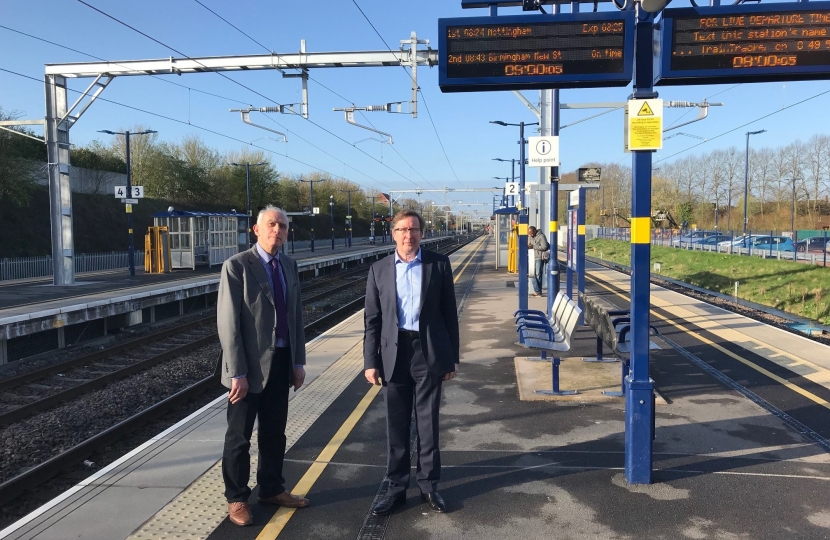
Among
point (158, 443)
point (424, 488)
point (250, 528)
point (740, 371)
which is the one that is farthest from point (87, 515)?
point (740, 371)

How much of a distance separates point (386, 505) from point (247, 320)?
4.64ft

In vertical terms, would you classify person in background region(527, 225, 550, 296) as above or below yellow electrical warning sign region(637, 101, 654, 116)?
below

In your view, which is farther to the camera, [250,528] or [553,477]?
[553,477]

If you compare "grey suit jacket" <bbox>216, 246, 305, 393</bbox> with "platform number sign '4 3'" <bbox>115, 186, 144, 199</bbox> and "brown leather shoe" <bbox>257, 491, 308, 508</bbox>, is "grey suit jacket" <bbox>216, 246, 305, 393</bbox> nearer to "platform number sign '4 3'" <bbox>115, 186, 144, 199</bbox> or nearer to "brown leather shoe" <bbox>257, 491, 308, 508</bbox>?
"brown leather shoe" <bbox>257, 491, 308, 508</bbox>

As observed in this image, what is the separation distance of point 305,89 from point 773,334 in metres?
11.0

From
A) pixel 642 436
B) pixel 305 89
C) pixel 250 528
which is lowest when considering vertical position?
pixel 250 528

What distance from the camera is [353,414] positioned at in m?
6.27

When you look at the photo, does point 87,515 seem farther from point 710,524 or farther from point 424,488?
point 710,524

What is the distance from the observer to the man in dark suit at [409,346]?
4.14 meters

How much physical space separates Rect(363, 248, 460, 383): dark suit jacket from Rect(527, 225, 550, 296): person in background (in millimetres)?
11830

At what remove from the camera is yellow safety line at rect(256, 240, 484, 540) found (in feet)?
Answer: 12.9

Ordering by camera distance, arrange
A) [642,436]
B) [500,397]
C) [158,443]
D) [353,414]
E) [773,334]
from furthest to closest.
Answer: [773,334] → [500,397] → [353,414] → [158,443] → [642,436]

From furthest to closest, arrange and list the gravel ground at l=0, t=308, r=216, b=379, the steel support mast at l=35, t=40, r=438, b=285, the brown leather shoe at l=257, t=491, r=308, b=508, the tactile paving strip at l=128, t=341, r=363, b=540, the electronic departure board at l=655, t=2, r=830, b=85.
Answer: the steel support mast at l=35, t=40, r=438, b=285
the gravel ground at l=0, t=308, r=216, b=379
the electronic departure board at l=655, t=2, r=830, b=85
the brown leather shoe at l=257, t=491, r=308, b=508
the tactile paving strip at l=128, t=341, r=363, b=540

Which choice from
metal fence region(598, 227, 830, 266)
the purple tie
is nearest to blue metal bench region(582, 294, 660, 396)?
the purple tie
